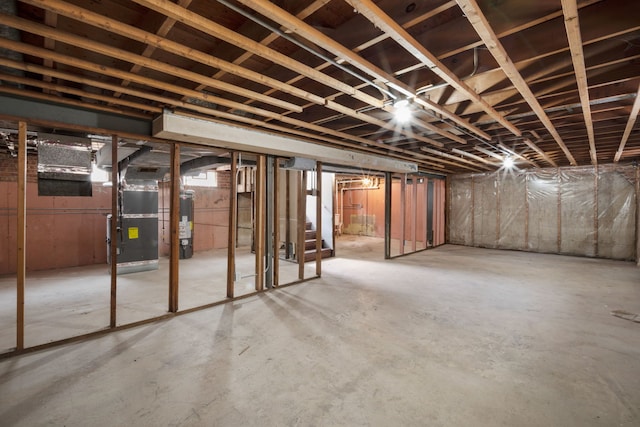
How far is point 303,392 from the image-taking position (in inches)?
78.1

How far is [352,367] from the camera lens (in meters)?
2.27

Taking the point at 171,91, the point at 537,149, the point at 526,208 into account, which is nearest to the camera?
the point at 171,91

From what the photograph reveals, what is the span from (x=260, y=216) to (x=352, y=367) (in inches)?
94.4

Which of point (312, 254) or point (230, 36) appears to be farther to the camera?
point (312, 254)

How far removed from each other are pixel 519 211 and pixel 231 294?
7551mm

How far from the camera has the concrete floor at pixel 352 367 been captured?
1.79m

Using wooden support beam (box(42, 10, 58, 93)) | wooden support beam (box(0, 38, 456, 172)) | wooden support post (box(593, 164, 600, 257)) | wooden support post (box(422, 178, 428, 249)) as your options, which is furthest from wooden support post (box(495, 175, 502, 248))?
wooden support beam (box(42, 10, 58, 93))

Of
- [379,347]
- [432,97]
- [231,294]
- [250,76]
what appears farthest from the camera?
[231,294]

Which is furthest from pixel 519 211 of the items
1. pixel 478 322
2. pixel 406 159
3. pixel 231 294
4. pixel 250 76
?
pixel 250 76

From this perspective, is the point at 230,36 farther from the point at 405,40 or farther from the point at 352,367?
the point at 352,367

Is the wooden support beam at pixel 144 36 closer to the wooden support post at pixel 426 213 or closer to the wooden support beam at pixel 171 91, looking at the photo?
the wooden support beam at pixel 171 91

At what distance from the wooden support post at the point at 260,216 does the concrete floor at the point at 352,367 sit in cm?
38

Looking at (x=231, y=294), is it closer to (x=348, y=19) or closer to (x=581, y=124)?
(x=348, y=19)

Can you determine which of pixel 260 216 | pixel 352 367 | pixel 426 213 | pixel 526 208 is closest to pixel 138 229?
pixel 260 216
